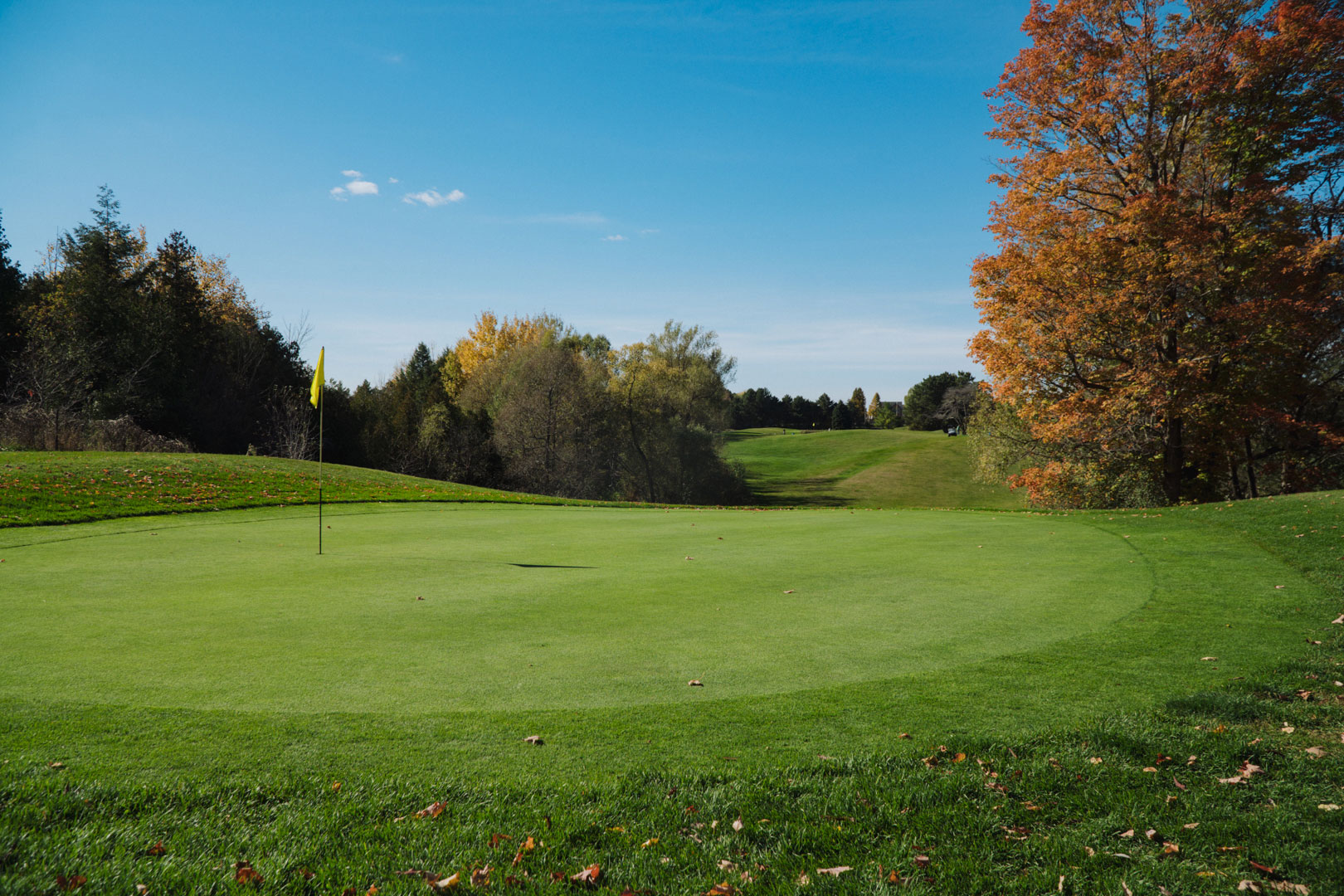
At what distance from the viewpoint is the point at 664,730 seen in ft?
13.0

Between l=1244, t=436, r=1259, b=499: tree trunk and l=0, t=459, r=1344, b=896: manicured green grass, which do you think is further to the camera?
l=1244, t=436, r=1259, b=499: tree trunk

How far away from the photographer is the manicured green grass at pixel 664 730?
3.02 metres

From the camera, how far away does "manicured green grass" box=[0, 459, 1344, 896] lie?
3016mm

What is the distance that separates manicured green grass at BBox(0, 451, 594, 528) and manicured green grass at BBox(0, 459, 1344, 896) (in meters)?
7.01

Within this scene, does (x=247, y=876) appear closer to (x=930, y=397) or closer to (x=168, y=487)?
(x=168, y=487)

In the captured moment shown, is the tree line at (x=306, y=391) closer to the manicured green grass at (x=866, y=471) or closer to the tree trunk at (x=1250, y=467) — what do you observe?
the manicured green grass at (x=866, y=471)

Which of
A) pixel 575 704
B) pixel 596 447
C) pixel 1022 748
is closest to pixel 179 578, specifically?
pixel 575 704

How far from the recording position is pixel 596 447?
4381cm

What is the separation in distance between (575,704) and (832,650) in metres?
2.11

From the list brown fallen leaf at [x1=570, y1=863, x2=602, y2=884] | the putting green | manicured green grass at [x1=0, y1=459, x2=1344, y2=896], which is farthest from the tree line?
brown fallen leaf at [x1=570, y1=863, x2=602, y2=884]

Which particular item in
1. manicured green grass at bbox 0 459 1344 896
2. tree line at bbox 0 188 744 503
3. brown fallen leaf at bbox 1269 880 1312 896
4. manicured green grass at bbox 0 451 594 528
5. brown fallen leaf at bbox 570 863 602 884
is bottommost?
brown fallen leaf at bbox 570 863 602 884

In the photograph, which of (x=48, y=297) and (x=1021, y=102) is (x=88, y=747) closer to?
(x=1021, y=102)

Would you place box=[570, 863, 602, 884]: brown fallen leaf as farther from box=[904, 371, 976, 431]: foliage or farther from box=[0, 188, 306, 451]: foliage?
box=[904, 371, 976, 431]: foliage

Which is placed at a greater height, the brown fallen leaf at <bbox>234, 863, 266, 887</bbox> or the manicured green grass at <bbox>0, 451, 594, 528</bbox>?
the manicured green grass at <bbox>0, 451, 594, 528</bbox>
